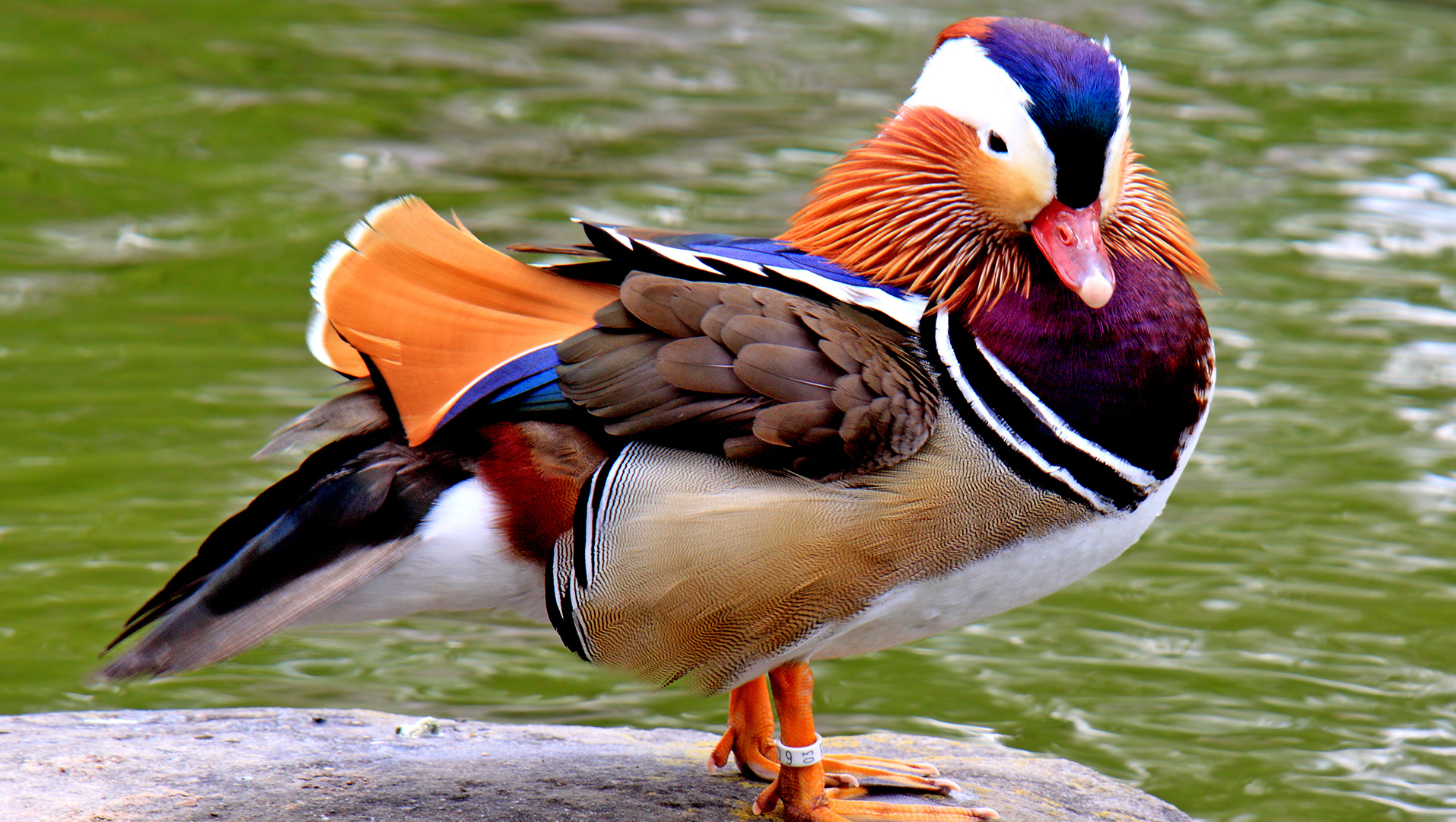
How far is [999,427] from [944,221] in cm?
37

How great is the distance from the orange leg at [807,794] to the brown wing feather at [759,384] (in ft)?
1.59

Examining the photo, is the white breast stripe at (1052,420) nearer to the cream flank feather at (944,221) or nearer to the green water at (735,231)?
the cream flank feather at (944,221)

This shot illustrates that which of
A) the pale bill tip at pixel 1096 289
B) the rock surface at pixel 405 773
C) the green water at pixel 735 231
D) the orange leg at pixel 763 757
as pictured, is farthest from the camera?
the green water at pixel 735 231

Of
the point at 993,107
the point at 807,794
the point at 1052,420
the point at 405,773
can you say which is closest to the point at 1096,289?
the point at 1052,420

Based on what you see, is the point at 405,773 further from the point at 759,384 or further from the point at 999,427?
the point at 999,427

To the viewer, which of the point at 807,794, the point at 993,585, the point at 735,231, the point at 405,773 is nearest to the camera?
the point at 993,585

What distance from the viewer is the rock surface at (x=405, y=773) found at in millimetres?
3227

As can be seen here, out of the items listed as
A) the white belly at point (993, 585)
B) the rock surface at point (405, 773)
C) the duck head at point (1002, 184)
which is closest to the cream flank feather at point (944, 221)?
the duck head at point (1002, 184)

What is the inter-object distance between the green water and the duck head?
1.30 m

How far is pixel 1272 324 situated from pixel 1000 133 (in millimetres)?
4445

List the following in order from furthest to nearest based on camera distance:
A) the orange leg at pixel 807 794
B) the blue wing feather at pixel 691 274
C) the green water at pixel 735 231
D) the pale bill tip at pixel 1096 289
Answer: the green water at pixel 735 231, the orange leg at pixel 807 794, the blue wing feather at pixel 691 274, the pale bill tip at pixel 1096 289

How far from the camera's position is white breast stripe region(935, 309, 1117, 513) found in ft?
9.27

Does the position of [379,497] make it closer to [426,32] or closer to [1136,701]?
[1136,701]

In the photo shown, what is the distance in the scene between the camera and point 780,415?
109 inches
